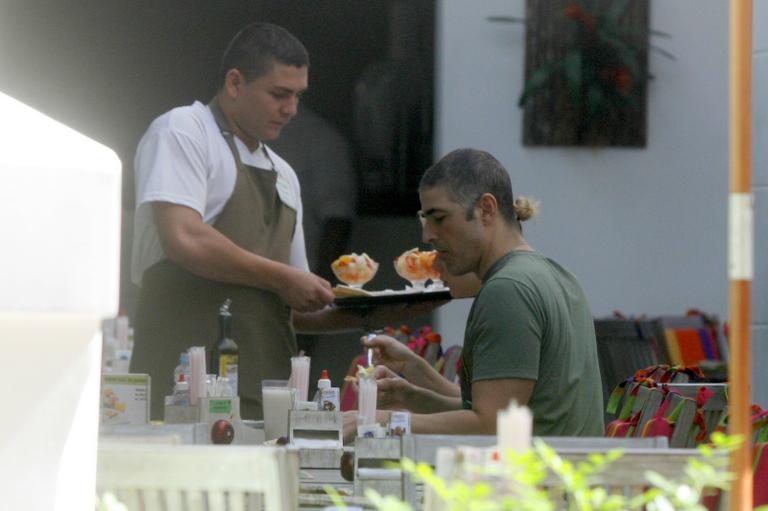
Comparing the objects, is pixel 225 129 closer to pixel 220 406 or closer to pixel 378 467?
pixel 220 406

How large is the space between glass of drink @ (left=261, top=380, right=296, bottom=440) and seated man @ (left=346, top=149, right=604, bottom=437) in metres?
0.23

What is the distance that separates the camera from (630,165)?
5762 millimetres

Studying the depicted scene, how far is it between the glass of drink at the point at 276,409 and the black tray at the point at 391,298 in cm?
50

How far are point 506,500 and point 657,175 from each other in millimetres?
4552

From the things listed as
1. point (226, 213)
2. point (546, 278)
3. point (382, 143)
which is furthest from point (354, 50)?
point (546, 278)

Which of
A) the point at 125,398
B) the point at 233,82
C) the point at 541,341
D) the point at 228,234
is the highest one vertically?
the point at 233,82

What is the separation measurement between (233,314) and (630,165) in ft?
7.80

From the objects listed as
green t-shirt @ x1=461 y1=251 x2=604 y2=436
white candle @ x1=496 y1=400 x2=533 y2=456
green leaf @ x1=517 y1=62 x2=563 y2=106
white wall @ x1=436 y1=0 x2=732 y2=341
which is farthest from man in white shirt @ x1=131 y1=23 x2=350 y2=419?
white candle @ x1=496 y1=400 x2=533 y2=456

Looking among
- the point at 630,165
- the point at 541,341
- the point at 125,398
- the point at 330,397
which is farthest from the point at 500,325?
the point at 630,165

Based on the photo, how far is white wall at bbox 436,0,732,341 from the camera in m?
5.72

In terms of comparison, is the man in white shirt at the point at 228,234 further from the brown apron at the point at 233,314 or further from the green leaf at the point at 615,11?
the green leaf at the point at 615,11

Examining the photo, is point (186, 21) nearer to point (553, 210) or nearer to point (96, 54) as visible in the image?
point (96, 54)

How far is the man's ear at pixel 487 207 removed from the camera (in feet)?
10.8

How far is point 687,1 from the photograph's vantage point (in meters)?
5.80
